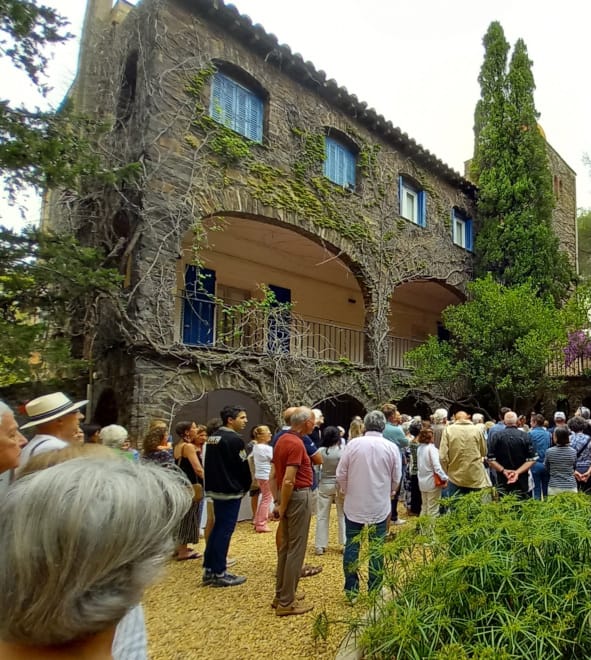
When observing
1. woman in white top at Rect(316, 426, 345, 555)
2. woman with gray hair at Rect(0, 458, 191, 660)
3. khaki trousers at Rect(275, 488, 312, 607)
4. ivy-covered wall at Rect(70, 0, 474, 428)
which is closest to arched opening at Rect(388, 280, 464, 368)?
ivy-covered wall at Rect(70, 0, 474, 428)

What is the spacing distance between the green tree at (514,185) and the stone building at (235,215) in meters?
2.25

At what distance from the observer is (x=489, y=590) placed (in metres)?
2.91

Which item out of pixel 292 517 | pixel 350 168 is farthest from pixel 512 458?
pixel 350 168

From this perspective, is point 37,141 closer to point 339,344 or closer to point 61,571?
point 61,571

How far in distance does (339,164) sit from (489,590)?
1133cm

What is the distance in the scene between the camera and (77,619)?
99 centimetres

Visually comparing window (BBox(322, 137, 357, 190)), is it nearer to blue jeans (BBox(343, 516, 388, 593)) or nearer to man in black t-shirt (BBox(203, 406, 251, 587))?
man in black t-shirt (BBox(203, 406, 251, 587))

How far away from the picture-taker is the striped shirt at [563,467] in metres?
6.55

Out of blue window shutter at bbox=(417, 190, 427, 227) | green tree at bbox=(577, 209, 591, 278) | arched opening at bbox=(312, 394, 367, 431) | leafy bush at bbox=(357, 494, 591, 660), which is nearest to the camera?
leafy bush at bbox=(357, 494, 591, 660)

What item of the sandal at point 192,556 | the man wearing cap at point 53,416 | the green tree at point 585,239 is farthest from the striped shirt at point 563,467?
the green tree at point 585,239

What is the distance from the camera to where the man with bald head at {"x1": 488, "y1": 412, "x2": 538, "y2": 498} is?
6508 mm

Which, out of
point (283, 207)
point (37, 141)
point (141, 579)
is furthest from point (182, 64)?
point (141, 579)

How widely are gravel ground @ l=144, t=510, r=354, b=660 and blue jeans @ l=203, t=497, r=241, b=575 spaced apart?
25 cm

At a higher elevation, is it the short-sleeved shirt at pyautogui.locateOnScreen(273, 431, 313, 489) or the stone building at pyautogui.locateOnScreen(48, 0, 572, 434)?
the stone building at pyautogui.locateOnScreen(48, 0, 572, 434)
